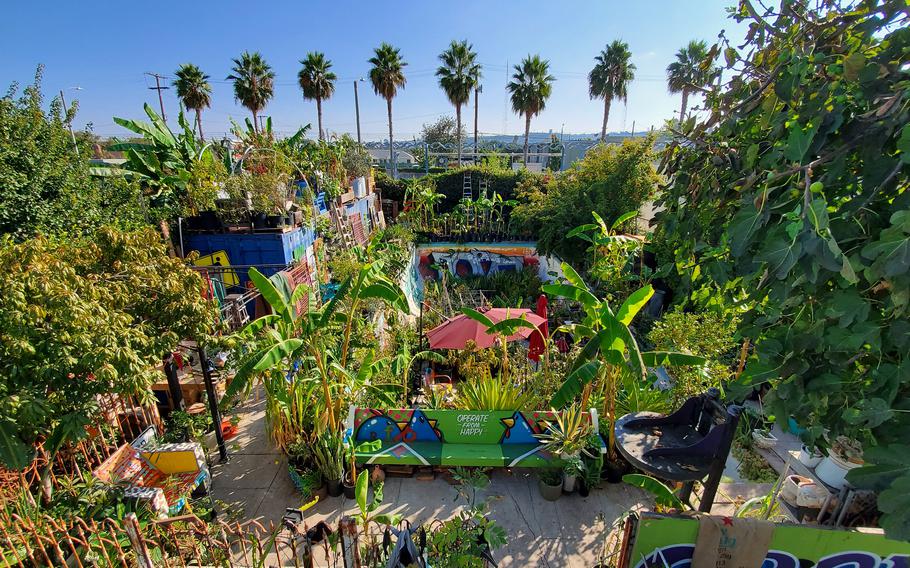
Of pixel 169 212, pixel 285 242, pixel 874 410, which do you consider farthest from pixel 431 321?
pixel 874 410

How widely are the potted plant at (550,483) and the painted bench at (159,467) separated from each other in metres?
3.92

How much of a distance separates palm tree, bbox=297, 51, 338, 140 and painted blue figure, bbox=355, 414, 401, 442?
26.6 m

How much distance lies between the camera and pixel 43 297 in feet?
8.86

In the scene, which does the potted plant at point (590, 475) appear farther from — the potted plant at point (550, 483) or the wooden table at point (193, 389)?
the wooden table at point (193, 389)

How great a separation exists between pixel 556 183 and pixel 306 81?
868 inches

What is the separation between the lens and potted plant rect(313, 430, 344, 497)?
4.62 meters

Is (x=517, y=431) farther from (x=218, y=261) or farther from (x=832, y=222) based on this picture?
(x=218, y=261)

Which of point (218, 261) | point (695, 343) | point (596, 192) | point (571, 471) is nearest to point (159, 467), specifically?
point (571, 471)

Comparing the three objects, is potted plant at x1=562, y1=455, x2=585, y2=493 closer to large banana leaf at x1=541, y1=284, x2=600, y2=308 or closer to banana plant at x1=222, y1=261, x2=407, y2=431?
large banana leaf at x1=541, y1=284, x2=600, y2=308

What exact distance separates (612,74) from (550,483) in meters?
35.0

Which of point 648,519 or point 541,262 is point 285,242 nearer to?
point 648,519

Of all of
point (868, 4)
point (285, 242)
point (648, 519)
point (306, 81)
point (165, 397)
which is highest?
point (306, 81)

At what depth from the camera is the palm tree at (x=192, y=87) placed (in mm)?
26438

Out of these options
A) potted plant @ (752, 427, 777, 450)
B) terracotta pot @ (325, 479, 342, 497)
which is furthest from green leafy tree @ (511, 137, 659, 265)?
terracotta pot @ (325, 479, 342, 497)
